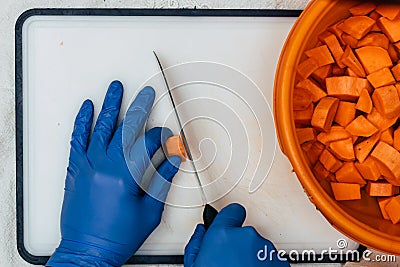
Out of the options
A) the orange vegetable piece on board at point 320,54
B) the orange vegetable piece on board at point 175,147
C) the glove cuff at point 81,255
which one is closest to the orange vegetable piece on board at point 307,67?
the orange vegetable piece on board at point 320,54

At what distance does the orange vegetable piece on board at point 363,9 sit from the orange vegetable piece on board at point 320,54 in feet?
0.24

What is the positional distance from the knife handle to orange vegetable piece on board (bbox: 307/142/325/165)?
0.17m

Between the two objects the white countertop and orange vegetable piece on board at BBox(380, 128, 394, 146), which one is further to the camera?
the white countertop

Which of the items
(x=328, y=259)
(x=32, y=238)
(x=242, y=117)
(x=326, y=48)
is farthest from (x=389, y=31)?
(x=32, y=238)

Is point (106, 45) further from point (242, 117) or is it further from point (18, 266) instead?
point (18, 266)

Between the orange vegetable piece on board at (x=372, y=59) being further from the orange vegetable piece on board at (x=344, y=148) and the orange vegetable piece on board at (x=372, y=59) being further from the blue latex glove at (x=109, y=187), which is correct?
the blue latex glove at (x=109, y=187)

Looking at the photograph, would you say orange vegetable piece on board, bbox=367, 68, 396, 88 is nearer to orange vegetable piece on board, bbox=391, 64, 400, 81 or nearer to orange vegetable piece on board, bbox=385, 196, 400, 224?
orange vegetable piece on board, bbox=391, 64, 400, 81

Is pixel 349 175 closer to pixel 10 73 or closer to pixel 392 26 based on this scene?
pixel 392 26

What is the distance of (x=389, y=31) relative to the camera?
821mm

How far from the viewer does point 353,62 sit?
0.82 meters

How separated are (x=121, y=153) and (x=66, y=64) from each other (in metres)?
0.17

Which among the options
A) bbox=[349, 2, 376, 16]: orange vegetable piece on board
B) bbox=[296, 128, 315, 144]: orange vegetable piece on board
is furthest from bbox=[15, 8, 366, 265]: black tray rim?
bbox=[296, 128, 315, 144]: orange vegetable piece on board

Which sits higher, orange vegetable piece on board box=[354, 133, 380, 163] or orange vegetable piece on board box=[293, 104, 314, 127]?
orange vegetable piece on board box=[293, 104, 314, 127]

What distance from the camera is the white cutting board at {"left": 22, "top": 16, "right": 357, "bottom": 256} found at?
0.92m
